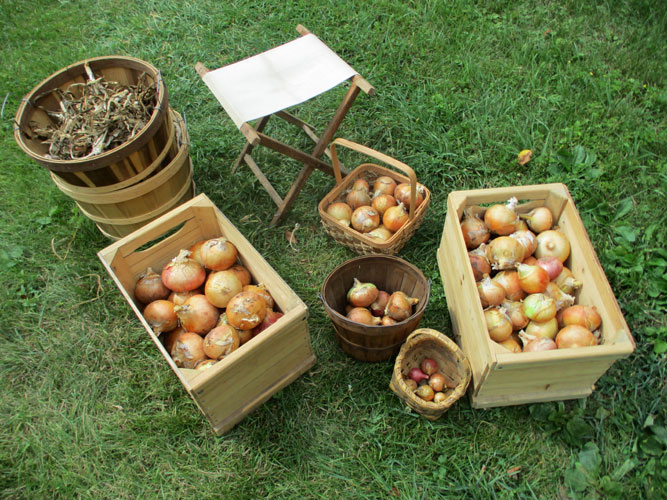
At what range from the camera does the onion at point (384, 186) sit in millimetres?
3221

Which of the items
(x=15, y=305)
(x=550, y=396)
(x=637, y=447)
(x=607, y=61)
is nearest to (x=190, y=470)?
(x=15, y=305)

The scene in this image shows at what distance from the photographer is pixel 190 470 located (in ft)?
8.21

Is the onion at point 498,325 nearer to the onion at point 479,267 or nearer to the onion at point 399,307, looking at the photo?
the onion at point 479,267

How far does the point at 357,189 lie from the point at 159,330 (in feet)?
5.07

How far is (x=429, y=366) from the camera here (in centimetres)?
262

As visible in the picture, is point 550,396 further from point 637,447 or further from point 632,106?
point 632,106

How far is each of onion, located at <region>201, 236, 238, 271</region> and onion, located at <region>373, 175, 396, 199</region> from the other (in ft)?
3.50

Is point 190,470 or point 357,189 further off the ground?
point 357,189

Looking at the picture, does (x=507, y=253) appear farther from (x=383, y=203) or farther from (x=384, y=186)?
(x=384, y=186)

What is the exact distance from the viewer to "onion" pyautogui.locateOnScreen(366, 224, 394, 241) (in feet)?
9.84

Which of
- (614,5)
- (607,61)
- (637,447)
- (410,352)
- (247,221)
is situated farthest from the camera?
(614,5)

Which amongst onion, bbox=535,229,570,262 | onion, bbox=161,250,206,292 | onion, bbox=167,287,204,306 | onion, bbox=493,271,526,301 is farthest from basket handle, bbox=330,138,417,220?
onion, bbox=167,287,204,306

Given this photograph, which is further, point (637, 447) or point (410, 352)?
point (410, 352)

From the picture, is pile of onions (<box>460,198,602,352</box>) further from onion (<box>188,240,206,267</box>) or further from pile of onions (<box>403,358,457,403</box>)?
onion (<box>188,240,206,267</box>)
